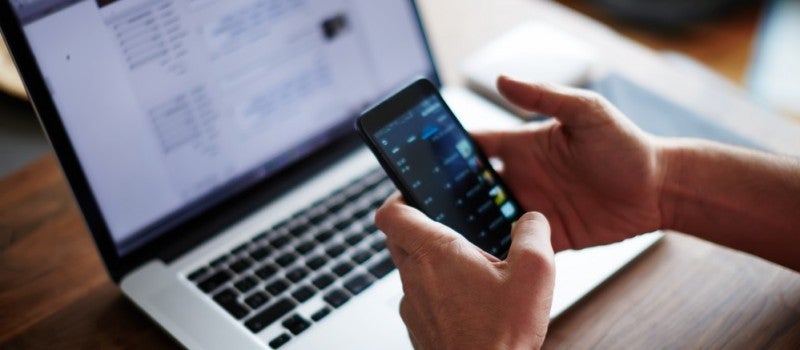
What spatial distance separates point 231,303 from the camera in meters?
0.70

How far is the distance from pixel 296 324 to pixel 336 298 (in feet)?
0.14

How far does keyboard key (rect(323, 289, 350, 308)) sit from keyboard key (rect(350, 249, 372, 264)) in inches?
1.6

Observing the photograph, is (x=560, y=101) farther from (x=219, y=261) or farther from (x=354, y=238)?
(x=219, y=261)

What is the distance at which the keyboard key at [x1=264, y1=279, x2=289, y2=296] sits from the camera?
0.70 meters

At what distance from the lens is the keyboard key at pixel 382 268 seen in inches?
28.3

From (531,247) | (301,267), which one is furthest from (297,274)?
(531,247)

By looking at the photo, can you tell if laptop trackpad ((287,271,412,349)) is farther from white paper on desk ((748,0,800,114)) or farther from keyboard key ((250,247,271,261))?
white paper on desk ((748,0,800,114))

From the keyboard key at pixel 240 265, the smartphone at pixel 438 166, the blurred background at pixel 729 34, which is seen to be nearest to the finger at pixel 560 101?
the smartphone at pixel 438 166

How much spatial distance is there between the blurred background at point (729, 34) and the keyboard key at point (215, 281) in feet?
3.69

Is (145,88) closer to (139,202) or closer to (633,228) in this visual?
(139,202)

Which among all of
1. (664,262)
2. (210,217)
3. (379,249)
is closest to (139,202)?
(210,217)

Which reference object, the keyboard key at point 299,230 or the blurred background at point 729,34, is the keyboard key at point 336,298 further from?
the blurred background at point 729,34

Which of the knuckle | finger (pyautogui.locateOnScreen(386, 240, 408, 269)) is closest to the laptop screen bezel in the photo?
finger (pyautogui.locateOnScreen(386, 240, 408, 269))

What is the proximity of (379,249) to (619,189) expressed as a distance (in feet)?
0.76
